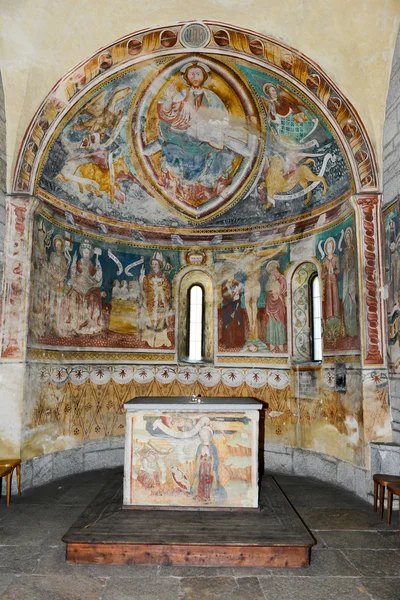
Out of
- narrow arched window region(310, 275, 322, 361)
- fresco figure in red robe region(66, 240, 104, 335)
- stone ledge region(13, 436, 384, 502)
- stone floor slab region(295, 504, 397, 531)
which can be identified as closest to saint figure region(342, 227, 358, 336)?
narrow arched window region(310, 275, 322, 361)

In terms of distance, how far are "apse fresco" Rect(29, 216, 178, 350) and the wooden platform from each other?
15.0 ft

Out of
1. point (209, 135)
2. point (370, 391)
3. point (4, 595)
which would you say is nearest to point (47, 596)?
point (4, 595)

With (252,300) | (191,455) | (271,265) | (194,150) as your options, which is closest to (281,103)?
(194,150)

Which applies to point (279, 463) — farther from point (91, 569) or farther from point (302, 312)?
point (91, 569)

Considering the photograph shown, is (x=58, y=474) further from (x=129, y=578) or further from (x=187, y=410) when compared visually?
(x=129, y=578)

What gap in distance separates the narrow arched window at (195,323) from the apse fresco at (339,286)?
3333 millimetres

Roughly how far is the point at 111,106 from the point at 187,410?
706 cm

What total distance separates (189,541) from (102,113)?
8688mm

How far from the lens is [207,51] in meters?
9.80

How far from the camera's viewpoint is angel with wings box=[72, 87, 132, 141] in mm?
10312

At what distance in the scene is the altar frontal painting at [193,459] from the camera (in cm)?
699

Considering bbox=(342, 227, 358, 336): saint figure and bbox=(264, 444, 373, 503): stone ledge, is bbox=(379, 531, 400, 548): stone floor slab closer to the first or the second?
bbox=(264, 444, 373, 503): stone ledge

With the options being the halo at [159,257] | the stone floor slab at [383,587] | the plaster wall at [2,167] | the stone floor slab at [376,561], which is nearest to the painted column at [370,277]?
the stone floor slab at [376,561]

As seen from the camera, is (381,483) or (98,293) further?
(98,293)
